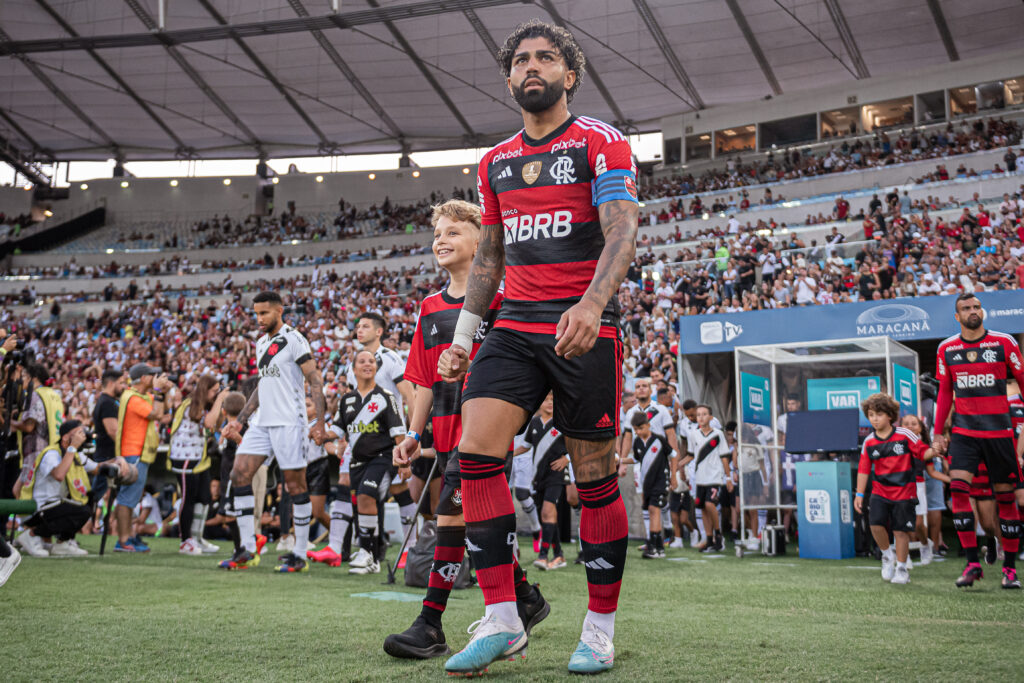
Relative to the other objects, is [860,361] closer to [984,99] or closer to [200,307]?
[984,99]

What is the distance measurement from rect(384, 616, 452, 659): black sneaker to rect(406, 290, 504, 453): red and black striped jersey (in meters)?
1.08

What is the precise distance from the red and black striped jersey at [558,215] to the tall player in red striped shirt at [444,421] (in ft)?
2.15

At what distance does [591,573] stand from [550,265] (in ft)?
3.58

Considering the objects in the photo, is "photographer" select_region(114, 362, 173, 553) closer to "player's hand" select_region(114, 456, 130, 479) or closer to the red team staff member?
"player's hand" select_region(114, 456, 130, 479)

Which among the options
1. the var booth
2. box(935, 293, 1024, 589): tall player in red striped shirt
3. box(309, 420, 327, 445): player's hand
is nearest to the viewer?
box(935, 293, 1024, 589): tall player in red striped shirt

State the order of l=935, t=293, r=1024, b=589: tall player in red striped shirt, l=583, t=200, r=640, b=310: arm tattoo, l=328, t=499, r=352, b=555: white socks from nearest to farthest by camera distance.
Answer: l=583, t=200, r=640, b=310: arm tattoo, l=935, t=293, r=1024, b=589: tall player in red striped shirt, l=328, t=499, r=352, b=555: white socks

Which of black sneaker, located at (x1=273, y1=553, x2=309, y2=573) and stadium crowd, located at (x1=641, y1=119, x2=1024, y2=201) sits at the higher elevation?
stadium crowd, located at (x1=641, y1=119, x2=1024, y2=201)

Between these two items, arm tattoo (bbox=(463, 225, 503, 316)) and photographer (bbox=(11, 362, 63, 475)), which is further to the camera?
photographer (bbox=(11, 362, 63, 475))

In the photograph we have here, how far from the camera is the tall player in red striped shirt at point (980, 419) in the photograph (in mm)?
6473

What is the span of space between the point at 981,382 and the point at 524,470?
4.43m

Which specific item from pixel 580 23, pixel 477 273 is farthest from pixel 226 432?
pixel 580 23

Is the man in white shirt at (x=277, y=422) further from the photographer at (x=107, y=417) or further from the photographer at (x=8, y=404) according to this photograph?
the photographer at (x=107, y=417)

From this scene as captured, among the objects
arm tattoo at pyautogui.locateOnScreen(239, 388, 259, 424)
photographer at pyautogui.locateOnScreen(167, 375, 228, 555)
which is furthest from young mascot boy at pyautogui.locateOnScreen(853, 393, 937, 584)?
photographer at pyautogui.locateOnScreen(167, 375, 228, 555)

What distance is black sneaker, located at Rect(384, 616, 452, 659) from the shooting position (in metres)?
3.03
